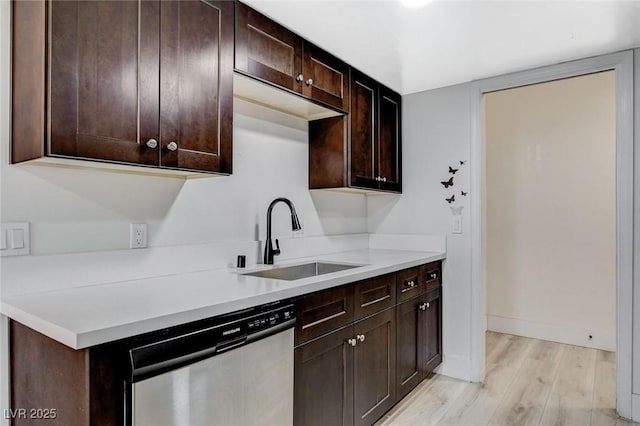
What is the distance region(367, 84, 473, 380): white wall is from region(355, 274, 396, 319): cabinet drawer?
86 cm

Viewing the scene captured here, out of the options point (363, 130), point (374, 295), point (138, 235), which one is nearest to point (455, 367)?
point (374, 295)

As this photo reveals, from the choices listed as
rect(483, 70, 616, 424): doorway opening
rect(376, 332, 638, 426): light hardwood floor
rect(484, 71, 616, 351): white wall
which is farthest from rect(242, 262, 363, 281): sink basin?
rect(484, 71, 616, 351): white wall

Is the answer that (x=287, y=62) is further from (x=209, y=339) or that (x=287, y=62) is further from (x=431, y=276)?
(x=431, y=276)

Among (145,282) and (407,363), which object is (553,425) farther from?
(145,282)

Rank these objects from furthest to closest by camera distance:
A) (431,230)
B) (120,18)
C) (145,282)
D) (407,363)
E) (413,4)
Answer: (431,230) < (407,363) < (413,4) < (145,282) < (120,18)

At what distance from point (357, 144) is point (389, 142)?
1.67ft

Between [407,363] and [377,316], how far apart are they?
542mm

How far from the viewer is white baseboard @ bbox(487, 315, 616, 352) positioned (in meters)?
3.44

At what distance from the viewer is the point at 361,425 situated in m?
1.97

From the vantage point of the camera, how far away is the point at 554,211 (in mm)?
3680

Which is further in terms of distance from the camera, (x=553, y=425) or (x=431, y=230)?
(x=431, y=230)

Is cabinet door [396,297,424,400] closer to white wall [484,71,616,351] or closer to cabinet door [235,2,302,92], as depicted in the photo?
cabinet door [235,2,302,92]

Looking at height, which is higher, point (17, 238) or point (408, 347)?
point (17, 238)

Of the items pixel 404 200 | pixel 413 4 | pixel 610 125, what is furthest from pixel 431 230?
pixel 610 125
